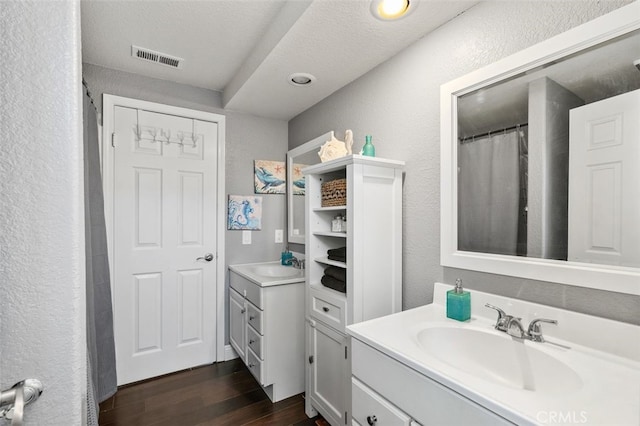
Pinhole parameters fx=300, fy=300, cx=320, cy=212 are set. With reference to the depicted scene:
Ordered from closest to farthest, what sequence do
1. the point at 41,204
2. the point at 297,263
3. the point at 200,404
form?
1. the point at 41,204
2. the point at 200,404
3. the point at 297,263

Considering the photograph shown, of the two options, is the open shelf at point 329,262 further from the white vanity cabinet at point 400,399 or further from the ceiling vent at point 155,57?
the ceiling vent at point 155,57

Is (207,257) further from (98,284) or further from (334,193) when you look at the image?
(334,193)

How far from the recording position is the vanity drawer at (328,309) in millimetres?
1627

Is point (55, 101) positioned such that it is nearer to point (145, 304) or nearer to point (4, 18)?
point (4, 18)

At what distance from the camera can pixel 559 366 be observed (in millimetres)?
937

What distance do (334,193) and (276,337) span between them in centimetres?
107

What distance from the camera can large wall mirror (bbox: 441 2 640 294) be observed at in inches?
37.5

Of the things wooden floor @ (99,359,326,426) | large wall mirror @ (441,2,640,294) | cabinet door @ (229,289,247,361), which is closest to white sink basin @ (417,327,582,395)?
large wall mirror @ (441,2,640,294)

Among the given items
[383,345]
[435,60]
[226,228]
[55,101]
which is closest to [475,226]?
[383,345]

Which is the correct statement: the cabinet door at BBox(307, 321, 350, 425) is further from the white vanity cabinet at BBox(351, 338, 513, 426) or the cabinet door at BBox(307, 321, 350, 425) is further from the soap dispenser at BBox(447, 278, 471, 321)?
the soap dispenser at BBox(447, 278, 471, 321)

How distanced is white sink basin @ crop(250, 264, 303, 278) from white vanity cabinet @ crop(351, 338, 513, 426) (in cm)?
143

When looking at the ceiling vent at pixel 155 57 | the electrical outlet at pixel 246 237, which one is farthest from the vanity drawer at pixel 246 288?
the ceiling vent at pixel 155 57

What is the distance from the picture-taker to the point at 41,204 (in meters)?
0.58

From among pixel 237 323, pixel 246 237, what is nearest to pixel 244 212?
pixel 246 237
